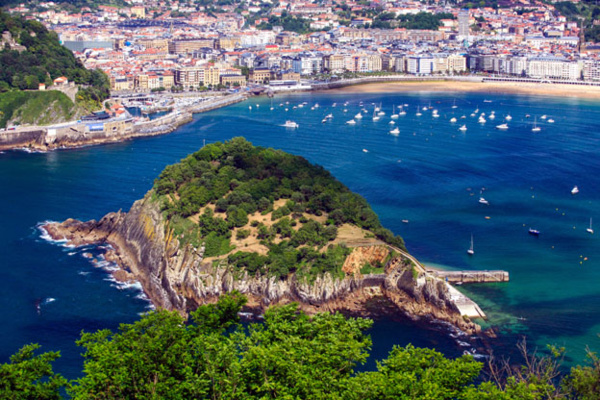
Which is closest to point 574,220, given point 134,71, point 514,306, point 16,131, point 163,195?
point 514,306

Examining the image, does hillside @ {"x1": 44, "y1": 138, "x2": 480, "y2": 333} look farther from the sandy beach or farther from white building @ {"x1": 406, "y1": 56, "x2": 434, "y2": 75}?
white building @ {"x1": 406, "y1": 56, "x2": 434, "y2": 75}

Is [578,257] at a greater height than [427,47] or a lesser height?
lesser

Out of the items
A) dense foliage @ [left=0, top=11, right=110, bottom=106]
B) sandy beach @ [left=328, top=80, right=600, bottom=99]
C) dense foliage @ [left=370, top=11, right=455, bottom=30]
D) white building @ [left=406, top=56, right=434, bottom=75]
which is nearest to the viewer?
dense foliage @ [left=0, top=11, right=110, bottom=106]

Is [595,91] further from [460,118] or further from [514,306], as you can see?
[514,306]

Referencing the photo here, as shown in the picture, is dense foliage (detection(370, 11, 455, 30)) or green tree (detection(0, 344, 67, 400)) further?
dense foliage (detection(370, 11, 455, 30))

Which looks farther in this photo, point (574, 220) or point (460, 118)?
point (460, 118)

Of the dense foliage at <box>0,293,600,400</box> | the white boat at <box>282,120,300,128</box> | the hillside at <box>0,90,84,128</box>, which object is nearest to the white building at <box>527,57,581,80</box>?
the white boat at <box>282,120,300,128</box>
